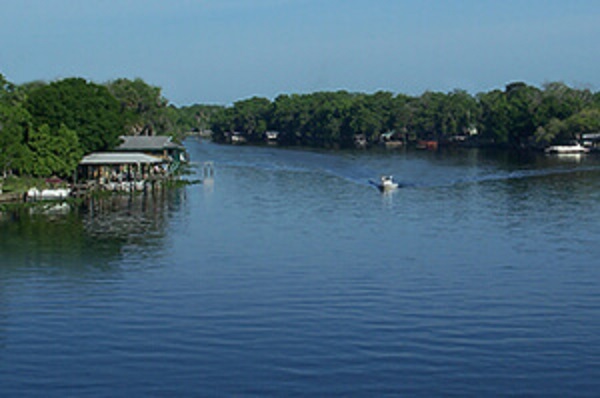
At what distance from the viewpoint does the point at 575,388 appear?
1038 inches

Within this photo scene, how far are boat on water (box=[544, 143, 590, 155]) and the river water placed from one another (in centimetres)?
8613

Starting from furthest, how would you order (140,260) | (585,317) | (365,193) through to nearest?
(365,193)
(140,260)
(585,317)

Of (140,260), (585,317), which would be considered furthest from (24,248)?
(585,317)

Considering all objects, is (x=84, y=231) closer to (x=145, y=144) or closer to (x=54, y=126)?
(x=54, y=126)

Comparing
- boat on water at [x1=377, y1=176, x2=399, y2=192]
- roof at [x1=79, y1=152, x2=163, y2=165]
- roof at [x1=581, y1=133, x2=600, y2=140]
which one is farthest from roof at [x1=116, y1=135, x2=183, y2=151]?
roof at [x1=581, y1=133, x2=600, y2=140]

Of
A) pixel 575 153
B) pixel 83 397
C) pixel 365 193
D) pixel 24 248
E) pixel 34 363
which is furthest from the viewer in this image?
pixel 575 153

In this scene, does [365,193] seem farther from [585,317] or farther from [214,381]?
[214,381]

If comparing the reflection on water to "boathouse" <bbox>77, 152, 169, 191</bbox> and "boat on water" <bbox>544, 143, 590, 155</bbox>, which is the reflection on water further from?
"boat on water" <bbox>544, 143, 590, 155</bbox>

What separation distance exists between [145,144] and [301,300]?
7064cm

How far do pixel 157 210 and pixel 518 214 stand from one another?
30.5 m

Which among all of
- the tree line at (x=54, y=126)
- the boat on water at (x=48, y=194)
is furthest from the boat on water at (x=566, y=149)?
the boat on water at (x=48, y=194)

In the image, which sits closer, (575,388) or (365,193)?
(575,388)

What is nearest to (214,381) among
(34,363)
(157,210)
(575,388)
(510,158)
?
(34,363)

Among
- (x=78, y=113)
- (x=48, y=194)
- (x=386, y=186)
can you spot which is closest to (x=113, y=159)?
(x=78, y=113)
